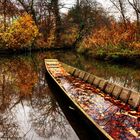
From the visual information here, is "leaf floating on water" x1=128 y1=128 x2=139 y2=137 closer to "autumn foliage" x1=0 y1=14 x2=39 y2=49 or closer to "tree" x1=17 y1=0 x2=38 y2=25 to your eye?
"autumn foliage" x1=0 y1=14 x2=39 y2=49

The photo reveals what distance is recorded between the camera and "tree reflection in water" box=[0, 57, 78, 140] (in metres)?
7.21

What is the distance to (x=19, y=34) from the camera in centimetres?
3186

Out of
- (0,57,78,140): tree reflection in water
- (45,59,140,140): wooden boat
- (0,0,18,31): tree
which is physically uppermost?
(0,0,18,31): tree

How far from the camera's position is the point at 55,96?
36.1 feet

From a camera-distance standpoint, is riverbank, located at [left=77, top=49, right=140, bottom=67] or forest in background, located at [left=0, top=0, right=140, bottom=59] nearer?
riverbank, located at [left=77, top=49, right=140, bottom=67]

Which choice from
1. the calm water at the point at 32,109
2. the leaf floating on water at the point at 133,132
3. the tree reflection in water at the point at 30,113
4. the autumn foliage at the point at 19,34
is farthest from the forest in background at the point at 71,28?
the leaf floating on water at the point at 133,132

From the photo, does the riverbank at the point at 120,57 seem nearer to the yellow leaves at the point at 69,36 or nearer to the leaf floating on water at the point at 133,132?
the leaf floating on water at the point at 133,132

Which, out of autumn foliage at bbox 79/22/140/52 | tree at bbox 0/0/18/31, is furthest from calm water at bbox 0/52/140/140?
tree at bbox 0/0/18/31

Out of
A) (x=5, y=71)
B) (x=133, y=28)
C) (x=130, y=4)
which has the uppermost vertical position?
(x=130, y=4)

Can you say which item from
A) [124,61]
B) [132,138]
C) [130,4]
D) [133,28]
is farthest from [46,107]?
[130,4]

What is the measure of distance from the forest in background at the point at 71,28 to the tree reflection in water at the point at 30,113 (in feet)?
32.8

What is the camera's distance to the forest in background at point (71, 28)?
2278 centimetres

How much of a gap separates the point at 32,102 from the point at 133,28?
46.2 ft

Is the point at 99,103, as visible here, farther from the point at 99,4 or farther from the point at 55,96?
the point at 99,4
